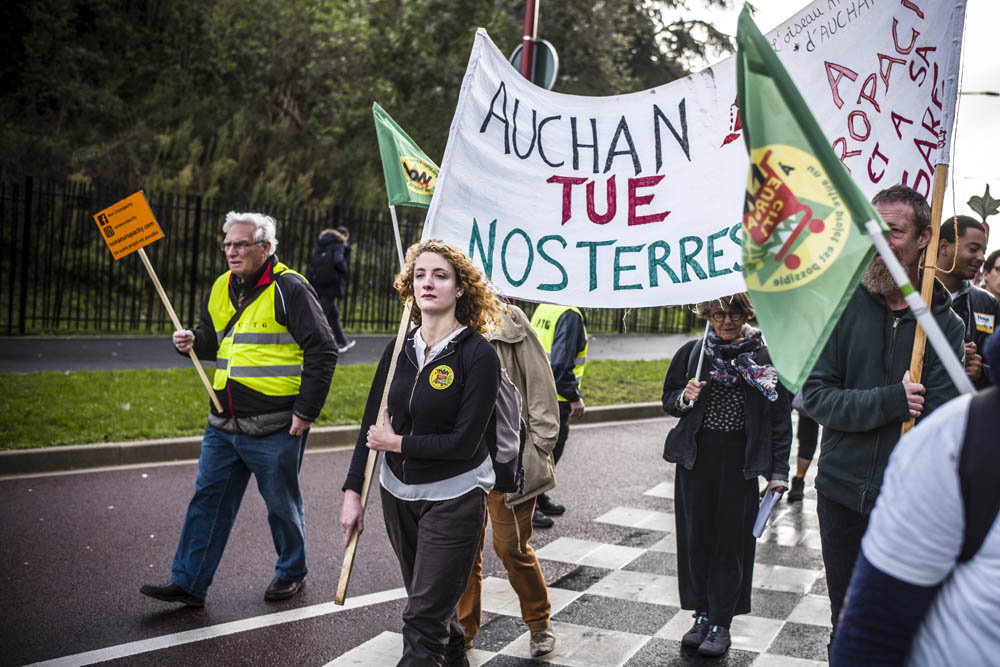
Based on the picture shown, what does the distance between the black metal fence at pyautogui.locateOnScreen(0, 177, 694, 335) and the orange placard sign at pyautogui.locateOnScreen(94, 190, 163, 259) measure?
866 cm

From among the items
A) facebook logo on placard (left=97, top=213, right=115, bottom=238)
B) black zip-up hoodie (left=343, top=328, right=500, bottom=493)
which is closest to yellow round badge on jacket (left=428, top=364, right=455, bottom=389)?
black zip-up hoodie (left=343, top=328, right=500, bottom=493)

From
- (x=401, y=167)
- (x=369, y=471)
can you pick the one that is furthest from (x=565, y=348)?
(x=369, y=471)

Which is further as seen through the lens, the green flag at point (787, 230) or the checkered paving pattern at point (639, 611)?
the checkered paving pattern at point (639, 611)

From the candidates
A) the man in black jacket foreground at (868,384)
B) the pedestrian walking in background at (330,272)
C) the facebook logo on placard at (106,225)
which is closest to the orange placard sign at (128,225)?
the facebook logo on placard at (106,225)

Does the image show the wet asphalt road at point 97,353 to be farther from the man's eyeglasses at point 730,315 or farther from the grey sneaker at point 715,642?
the grey sneaker at point 715,642

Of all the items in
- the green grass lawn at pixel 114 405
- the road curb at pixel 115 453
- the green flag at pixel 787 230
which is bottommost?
the road curb at pixel 115 453

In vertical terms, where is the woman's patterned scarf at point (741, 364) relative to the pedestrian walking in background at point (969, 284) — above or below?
below

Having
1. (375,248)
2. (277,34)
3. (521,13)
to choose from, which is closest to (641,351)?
(375,248)

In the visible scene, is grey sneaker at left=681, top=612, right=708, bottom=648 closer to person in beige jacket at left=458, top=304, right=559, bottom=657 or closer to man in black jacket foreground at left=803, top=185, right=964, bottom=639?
person in beige jacket at left=458, top=304, right=559, bottom=657

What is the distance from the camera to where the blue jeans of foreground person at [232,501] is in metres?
5.11

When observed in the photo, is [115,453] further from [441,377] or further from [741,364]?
[741,364]

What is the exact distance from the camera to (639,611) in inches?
211

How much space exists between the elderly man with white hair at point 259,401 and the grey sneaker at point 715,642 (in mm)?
2172

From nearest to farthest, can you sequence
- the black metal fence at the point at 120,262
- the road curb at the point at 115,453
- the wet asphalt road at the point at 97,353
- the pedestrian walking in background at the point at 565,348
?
the pedestrian walking in background at the point at 565,348
the road curb at the point at 115,453
the wet asphalt road at the point at 97,353
the black metal fence at the point at 120,262
